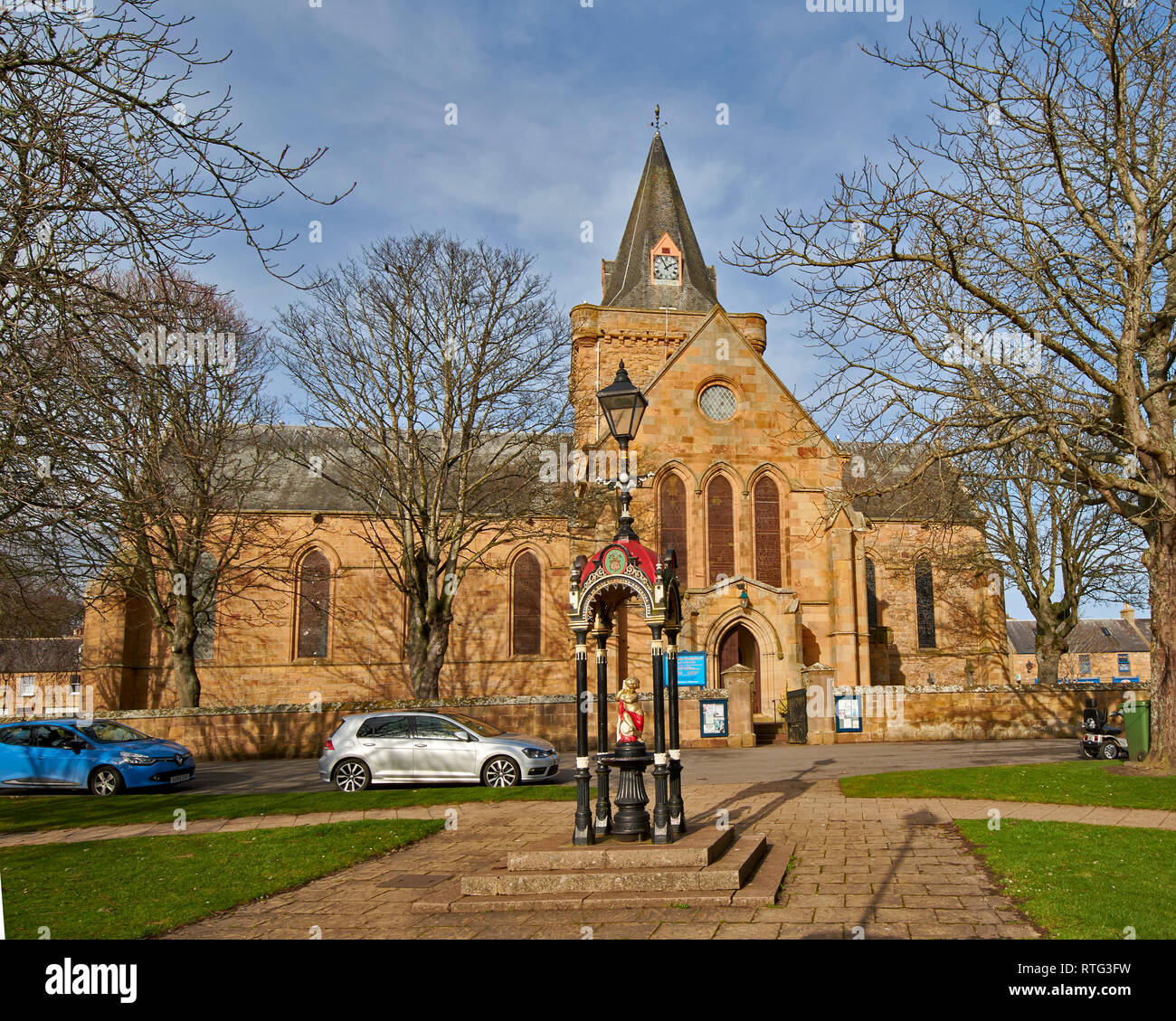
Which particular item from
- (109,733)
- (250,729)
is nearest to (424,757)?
(109,733)

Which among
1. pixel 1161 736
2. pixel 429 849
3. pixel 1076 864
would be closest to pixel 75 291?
pixel 429 849

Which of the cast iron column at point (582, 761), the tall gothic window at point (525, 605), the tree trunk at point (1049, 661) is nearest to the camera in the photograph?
the cast iron column at point (582, 761)

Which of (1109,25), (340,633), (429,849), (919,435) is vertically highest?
(1109,25)

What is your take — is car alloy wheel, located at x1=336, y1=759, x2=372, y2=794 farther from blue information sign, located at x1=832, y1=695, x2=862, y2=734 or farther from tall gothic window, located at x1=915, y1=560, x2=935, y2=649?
tall gothic window, located at x1=915, y1=560, x2=935, y2=649

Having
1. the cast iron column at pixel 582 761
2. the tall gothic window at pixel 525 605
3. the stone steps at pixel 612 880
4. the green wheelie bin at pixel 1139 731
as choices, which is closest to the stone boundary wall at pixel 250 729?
the green wheelie bin at pixel 1139 731

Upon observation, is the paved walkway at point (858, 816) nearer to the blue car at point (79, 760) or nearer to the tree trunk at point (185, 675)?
the blue car at point (79, 760)

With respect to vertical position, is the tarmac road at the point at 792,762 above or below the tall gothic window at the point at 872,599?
below

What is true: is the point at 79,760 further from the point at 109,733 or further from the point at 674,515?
the point at 674,515

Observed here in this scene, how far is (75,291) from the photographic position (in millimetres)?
8438

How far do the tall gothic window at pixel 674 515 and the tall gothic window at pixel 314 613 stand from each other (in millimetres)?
14194

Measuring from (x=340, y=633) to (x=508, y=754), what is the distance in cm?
2164

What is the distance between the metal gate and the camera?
25938 millimetres

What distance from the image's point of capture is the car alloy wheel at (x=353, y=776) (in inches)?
655

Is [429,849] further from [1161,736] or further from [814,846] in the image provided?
[1161,736]
